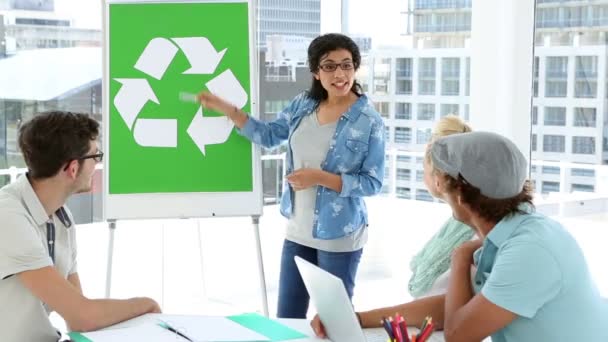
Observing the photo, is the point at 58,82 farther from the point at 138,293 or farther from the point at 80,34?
the point at 138,293

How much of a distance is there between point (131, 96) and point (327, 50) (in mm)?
811

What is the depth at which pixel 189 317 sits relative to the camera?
1.86 meters

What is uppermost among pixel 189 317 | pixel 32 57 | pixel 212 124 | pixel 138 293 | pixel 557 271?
pixel 32 57

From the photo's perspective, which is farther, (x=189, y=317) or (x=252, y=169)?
(x=252, y=169)

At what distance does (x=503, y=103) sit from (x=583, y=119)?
0.42 m

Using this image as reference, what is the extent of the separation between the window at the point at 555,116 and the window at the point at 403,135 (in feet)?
3.31

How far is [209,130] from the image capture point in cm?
298

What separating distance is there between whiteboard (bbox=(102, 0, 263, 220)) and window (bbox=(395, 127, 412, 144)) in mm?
2021

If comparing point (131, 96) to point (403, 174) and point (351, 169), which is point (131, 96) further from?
point (403, 174)

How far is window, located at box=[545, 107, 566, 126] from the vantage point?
398 centimetres

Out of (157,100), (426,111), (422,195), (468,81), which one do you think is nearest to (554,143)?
(468,81)

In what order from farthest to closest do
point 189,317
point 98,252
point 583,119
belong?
point 98,252
point 583,119
point 189,317

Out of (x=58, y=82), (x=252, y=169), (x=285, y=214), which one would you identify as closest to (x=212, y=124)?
(x=252, y=169)

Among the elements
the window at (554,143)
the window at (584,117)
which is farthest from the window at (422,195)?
the window at (584,117)
